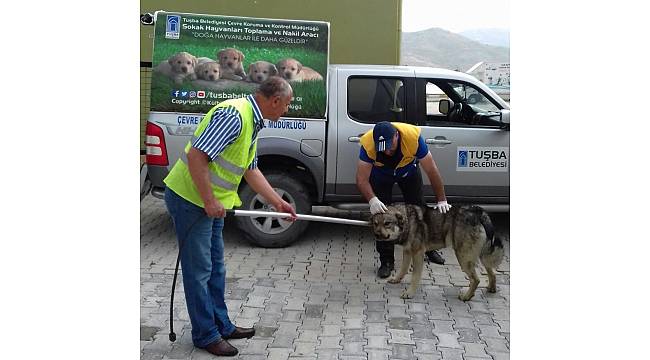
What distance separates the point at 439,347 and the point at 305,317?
1.01 metres

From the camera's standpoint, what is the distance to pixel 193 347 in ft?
13.2

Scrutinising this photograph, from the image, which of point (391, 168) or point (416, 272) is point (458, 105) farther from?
point (416, 272)

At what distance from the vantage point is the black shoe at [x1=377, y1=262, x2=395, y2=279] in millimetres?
5582

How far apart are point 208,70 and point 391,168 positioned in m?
1.89

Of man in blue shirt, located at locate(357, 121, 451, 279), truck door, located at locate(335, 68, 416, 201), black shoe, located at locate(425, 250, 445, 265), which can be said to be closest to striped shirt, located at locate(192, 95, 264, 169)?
man in blue shirt, located at locate(357, 121, 451, 279)

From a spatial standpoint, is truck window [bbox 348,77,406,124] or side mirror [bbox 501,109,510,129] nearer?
side mirror [bbox 501,109,510,129]

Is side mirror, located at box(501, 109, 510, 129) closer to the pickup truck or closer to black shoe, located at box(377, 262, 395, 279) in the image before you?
the pickup truck

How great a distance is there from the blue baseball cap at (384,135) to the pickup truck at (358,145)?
0.84 meters

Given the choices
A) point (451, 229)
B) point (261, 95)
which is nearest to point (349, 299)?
point (451, 229)

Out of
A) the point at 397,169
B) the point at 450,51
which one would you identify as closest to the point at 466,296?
the point at 397,169

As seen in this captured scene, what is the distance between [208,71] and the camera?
5785 mm

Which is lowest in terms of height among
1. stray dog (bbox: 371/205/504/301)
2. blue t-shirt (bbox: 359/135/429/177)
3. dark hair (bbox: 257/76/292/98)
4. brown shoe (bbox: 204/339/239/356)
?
brown shoe (bbox: 204/339/239/356)

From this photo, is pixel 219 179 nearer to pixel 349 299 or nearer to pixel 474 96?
pixel 349 299

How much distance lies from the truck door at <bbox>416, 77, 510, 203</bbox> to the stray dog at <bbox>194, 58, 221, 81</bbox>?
1.92 meters
